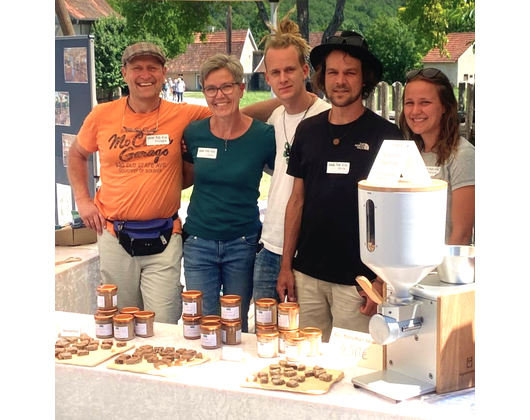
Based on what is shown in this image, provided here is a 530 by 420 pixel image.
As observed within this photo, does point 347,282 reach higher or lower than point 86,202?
lower

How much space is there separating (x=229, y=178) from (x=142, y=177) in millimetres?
422

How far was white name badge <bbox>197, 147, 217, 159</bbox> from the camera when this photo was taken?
111 inches

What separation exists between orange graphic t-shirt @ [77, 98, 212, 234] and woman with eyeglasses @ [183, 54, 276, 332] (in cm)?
14

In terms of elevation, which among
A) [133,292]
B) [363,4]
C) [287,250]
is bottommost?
[133,292]

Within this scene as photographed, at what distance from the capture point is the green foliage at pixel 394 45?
51.8 ft

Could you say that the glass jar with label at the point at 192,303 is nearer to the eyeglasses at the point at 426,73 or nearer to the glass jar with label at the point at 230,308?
the glass jar with label at the point at 230,308

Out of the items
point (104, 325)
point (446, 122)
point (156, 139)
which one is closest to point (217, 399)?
point (104, 325)

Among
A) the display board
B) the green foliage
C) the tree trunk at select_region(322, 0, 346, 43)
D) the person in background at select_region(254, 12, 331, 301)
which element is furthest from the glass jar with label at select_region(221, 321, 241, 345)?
the green foliage

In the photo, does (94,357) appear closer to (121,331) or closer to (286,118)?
(121,331)

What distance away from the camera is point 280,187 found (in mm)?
2799

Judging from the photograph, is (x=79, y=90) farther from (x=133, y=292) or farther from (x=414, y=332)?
(x=414, y=332)
